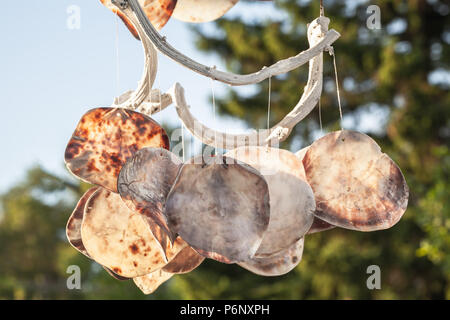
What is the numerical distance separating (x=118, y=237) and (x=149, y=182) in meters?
0.14

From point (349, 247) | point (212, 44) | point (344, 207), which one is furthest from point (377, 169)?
point (212, 44)

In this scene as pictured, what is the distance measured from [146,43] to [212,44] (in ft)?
20.6

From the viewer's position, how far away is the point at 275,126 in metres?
1.00

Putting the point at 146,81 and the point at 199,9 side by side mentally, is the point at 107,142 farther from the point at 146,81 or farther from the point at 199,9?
the point at 199,9

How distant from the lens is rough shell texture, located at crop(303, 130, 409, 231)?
0.84 metres

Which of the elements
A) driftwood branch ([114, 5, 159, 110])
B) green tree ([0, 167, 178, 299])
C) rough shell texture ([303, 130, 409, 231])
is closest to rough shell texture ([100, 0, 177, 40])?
driftwood branch ([114, 5, 159, 110])

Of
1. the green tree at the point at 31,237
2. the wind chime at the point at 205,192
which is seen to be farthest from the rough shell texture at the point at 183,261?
the green tree at the point at 31,237

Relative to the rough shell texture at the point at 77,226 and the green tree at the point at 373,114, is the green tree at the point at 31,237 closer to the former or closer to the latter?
the green tree at the point at 373,114

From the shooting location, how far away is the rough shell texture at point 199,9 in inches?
45.0

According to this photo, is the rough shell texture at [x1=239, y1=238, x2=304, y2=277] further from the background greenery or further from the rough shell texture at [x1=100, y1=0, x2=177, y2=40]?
the background greenery

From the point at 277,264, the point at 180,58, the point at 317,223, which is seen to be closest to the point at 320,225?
the point at 317,223

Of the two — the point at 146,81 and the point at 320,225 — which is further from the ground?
the point at 146,81
